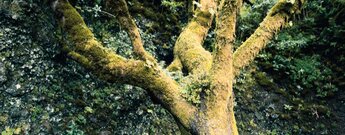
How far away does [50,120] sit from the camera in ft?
16.7

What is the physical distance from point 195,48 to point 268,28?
1452 millimetres

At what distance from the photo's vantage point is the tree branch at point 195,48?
521cm

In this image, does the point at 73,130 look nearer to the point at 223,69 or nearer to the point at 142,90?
the point at 142,90

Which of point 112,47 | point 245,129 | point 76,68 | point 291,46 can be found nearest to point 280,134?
point 245,129

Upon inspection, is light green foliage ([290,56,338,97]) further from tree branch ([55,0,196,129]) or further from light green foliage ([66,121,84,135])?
light green foliage ([66,121,84,135])

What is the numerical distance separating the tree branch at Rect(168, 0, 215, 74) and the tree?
0.03 meters

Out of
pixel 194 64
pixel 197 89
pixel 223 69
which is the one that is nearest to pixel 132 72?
pixel 197 89

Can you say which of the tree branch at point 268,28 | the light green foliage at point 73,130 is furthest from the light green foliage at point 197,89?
the light green foliage at point 73,130

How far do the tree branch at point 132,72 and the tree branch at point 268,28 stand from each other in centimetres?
109

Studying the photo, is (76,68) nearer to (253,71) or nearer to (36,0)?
(36,0)

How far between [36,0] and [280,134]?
5035 millimetres

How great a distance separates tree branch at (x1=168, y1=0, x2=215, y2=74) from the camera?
521 centimetres

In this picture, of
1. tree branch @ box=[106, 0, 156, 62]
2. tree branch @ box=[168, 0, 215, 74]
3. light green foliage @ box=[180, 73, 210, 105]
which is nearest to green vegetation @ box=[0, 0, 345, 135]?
light green foliage @ box=[180, 73, 210, 105]

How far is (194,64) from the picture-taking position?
5.28 metres
